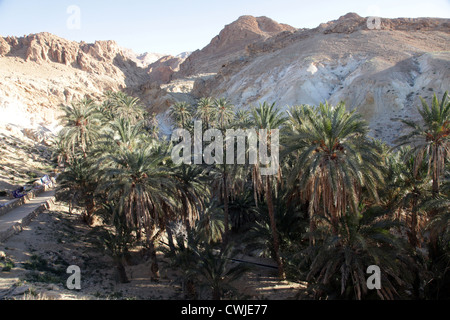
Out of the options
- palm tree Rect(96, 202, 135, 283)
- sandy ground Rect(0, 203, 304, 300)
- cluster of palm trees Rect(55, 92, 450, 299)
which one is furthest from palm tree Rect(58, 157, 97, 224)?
palm tree Rect(96, 202, 135, 283)

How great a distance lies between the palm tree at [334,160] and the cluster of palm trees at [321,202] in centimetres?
4

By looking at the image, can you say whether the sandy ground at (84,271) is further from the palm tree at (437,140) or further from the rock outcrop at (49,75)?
the rock outcrop at (49,75)

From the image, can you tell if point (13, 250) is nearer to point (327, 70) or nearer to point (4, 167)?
point (4, 167)

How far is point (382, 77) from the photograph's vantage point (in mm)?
49406

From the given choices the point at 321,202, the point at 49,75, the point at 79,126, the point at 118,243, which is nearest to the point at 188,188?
the point at 118,243

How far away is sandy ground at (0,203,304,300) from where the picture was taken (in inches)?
565

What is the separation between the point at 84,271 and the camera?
17.7 metres

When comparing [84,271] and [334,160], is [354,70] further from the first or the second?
[84,271]

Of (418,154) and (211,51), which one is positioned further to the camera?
(211,51)

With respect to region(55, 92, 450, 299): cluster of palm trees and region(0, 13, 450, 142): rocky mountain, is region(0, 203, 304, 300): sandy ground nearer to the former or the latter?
region(55, 92, 450, 299): cluster of palm trees

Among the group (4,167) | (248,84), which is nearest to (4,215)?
(4,167)

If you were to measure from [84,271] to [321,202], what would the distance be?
14129 millimetres
